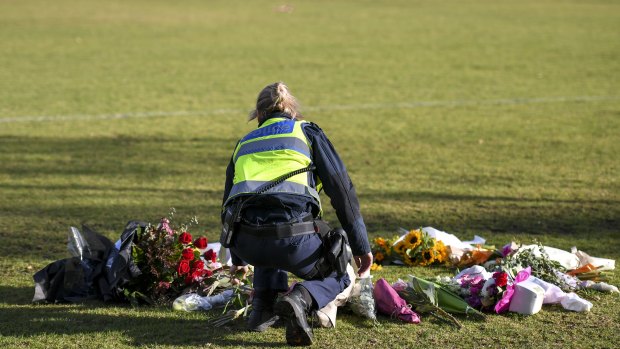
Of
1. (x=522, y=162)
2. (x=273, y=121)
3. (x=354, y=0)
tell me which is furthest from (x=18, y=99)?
(x=354, y=0)

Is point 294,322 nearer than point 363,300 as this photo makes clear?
Yes

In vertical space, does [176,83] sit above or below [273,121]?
below

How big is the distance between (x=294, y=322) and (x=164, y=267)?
1298 millimetres

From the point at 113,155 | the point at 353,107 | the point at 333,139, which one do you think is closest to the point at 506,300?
the point at 113,155

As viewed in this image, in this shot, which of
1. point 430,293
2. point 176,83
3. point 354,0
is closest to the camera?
point 430,293

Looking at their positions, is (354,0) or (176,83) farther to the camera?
(354,0)

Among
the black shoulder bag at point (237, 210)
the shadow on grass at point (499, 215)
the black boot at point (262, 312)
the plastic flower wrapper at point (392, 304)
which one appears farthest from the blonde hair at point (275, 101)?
the shadow on grass at point (499, 215)

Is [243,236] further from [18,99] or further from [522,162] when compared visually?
[18,99]

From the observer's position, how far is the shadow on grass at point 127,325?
18.4ft

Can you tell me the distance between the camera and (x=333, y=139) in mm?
13273

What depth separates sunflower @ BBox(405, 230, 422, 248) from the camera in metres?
7.27

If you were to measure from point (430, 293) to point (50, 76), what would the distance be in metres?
15.0

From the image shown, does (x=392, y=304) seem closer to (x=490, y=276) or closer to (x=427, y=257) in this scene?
(x=490, y=276)

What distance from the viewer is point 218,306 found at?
20.5 feet
